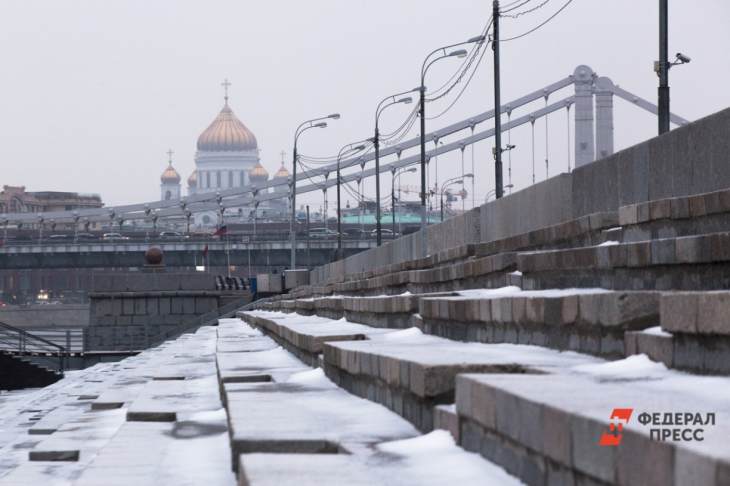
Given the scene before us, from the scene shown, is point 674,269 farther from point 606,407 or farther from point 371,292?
point 371,292

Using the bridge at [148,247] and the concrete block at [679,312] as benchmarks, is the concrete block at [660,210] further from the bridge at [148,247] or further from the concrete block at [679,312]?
the bridge at [148,247]

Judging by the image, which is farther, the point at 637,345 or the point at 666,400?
the point at 637,345

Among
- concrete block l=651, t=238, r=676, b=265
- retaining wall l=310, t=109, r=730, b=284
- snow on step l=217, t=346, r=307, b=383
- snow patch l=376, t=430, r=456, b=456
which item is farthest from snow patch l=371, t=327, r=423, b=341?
snow patch l=376, t=430, r=456, b=456

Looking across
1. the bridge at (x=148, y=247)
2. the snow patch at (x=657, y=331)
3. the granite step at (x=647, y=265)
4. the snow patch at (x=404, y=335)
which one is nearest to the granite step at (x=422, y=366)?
the snow patch at (x=657, y=331)

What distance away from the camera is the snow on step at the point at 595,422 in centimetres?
329

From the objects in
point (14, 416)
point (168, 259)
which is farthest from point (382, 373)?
point (168, 259)

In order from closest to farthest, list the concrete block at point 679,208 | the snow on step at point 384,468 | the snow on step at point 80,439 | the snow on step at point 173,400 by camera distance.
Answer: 1. the snow on step at point 384,468
2. the snow on step at point 80,439
3. the snow on step at point 173,400
4. the concrete block at point 679,208

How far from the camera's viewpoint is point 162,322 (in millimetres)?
62594

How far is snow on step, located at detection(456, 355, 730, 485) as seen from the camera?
3.29 m

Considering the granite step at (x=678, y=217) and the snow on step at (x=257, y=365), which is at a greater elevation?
the granite step at (x=678, y=217)

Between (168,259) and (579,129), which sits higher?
(579,129)

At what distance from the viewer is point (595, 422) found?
12.2ft

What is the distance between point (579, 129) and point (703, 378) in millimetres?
91961

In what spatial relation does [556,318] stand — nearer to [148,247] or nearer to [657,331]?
[657,331]
